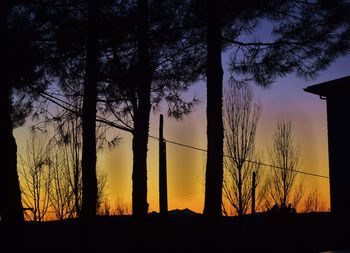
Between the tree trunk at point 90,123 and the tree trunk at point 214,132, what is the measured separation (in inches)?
109

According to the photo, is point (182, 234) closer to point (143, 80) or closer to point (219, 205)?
point (219, 205)

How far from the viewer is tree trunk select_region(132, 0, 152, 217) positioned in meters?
12.1

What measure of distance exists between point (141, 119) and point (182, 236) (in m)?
3.43

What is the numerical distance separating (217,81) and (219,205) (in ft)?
8.66

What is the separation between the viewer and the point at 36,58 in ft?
36.0

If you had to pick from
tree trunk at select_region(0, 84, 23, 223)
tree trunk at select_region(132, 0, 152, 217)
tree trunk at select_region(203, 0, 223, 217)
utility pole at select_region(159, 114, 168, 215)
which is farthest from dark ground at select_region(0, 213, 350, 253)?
utility pole at select_region(159, 114, 168, 215)

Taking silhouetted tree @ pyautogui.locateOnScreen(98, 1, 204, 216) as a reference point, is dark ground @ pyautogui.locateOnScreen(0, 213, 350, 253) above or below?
below

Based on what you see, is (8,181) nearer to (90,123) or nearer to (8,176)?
(8,176)

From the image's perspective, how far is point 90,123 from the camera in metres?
11.5

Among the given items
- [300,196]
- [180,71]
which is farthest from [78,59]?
[300,196]

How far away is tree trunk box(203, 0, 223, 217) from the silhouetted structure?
6369mm

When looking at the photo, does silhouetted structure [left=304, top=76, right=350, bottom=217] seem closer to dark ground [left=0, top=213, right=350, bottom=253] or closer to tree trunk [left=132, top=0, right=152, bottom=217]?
dark ground [left=0, top=213, right=350, bottom=253]

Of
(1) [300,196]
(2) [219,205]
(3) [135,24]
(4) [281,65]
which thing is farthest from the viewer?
(1) [300,196]

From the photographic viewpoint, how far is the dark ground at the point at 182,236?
33.5 ft
